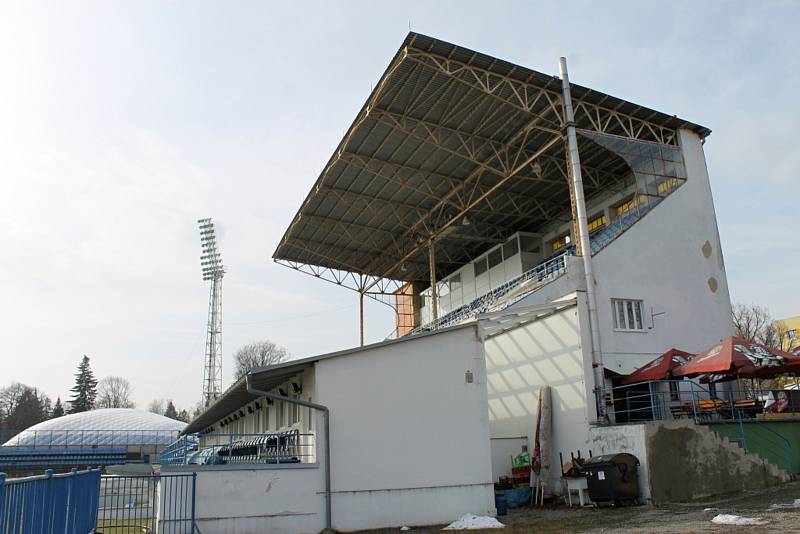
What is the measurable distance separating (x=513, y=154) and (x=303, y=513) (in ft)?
61.7

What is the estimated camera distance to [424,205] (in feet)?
113

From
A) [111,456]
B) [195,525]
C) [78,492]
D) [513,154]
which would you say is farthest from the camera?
[111,456]

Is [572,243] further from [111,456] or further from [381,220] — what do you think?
[111,456]

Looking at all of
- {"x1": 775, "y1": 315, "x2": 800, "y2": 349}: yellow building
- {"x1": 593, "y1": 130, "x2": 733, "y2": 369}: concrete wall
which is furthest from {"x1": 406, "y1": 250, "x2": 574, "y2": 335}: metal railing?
{"x1": 775, "y1": 315, "x2": 800, "y2": 349}: yellow building

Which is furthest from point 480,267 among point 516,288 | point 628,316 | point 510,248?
point 628,316

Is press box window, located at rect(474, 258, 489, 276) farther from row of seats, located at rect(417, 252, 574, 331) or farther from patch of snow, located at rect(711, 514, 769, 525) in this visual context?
patch of snow, located at rect(711, 514, 769, 525)

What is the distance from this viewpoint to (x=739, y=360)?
17531mm

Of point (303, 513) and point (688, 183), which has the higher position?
point (688, 183)

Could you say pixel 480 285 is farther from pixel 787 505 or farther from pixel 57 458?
pixel 57 458

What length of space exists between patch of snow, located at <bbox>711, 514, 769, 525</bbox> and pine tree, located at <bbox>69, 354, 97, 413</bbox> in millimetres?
110942

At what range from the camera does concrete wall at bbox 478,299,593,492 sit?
20.5 meters

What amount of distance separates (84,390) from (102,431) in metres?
40.2

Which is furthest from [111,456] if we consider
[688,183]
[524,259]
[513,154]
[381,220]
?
[688,183]

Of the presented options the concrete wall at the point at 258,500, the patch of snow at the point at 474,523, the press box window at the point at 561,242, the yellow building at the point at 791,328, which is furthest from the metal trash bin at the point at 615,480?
the yellow building at the point at 791,328
